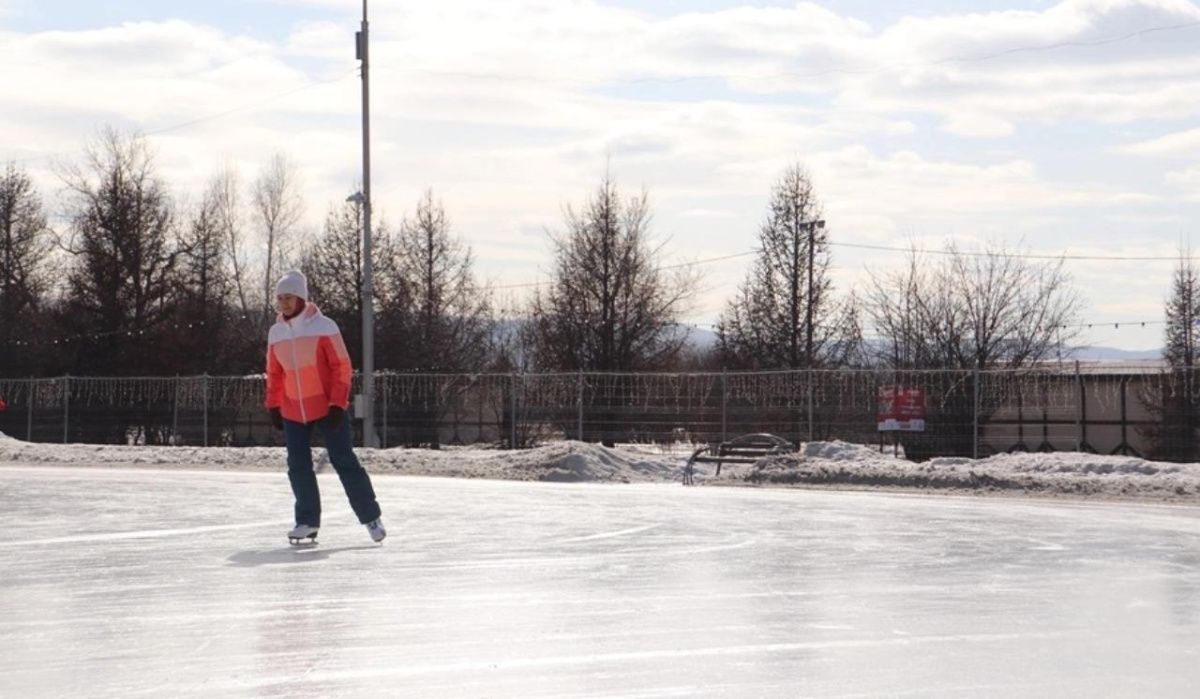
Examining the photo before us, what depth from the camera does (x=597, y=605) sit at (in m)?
8.73

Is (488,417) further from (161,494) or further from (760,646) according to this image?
(760,646)

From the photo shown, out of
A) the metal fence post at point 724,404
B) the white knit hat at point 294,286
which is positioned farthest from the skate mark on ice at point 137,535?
the metal fence post at point 724,404

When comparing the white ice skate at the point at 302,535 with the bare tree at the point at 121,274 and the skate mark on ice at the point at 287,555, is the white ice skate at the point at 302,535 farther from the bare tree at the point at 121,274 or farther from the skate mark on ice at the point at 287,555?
the bare tree at the point at 121,274

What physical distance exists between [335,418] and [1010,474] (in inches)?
496

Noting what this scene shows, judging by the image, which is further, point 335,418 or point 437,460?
point 437,460

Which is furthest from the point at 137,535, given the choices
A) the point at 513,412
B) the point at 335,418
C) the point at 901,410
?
the point at 513,412

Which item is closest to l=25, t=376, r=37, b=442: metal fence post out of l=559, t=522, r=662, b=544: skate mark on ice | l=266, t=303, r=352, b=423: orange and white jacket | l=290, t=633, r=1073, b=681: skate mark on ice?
l=559, t=522, r=662, b=544: skate mark on ice

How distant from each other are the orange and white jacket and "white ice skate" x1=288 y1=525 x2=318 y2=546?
73cm

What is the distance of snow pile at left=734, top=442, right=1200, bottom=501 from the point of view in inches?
837

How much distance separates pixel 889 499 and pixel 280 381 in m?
8.68

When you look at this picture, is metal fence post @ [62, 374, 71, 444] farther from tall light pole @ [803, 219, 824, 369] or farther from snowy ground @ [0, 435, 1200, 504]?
tall light pole @ [803, 219, 824, 369]

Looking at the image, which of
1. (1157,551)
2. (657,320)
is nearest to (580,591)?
(1157,551)

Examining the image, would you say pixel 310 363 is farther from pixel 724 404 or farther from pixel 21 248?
pixel 21 248

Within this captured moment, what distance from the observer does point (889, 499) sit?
62.6 ft
